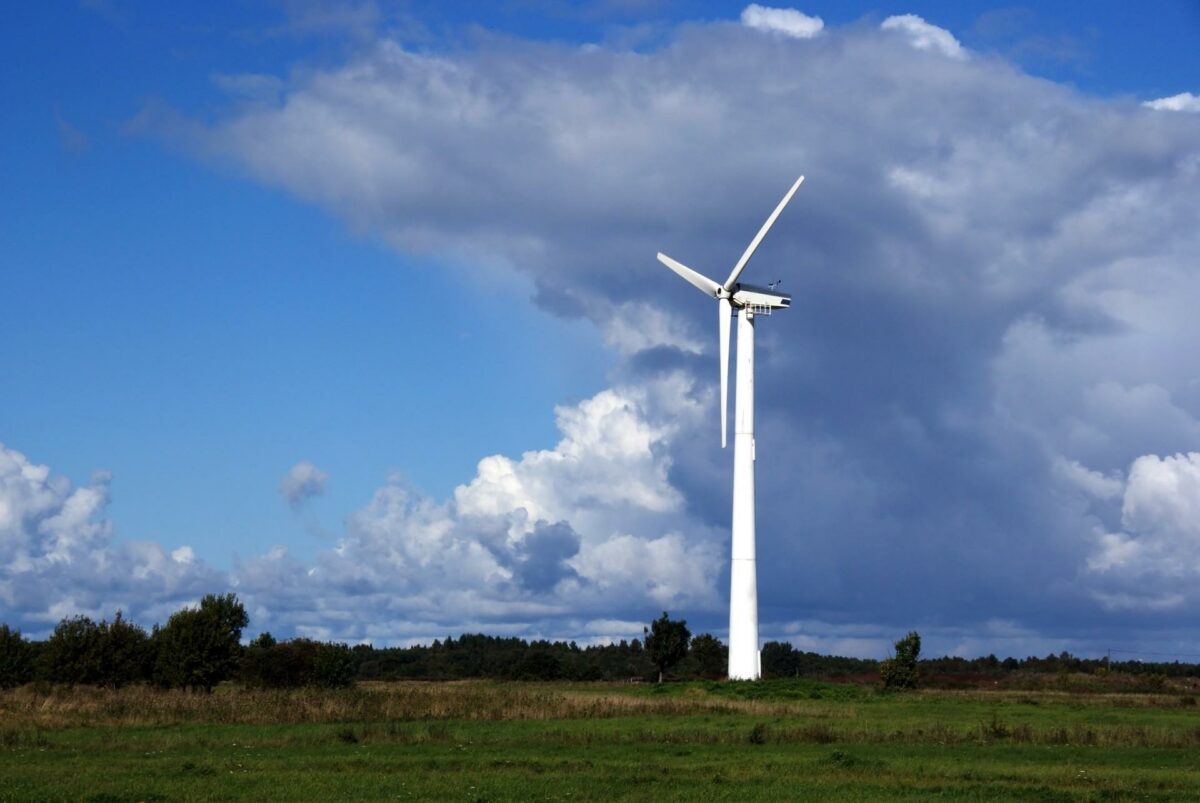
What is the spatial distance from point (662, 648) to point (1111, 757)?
66.8 meters

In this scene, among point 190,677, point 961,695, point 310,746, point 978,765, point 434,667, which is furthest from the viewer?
point 434,667

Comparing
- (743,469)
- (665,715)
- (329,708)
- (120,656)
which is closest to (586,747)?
(665,715)

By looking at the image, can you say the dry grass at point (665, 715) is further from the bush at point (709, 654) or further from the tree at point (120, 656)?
the bush at point (709, 654)

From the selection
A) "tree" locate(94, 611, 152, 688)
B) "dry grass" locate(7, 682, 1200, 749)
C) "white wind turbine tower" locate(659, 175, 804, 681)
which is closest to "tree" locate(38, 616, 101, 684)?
"tree" locate(94, 611, 152, 688)

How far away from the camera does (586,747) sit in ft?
153

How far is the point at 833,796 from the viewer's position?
33312mm

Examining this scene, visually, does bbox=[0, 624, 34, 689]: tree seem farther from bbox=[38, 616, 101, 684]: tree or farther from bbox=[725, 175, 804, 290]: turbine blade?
bbox=[725, 175, 804, 290]: turbine blade

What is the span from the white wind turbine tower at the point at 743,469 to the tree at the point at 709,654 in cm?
2694

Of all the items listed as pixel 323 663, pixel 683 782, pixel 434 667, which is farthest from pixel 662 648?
pixel 683 782

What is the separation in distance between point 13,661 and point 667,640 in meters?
49.1

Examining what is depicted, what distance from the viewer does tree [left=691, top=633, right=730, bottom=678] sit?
117 meters

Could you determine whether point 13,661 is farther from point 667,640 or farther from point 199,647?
point 667,640

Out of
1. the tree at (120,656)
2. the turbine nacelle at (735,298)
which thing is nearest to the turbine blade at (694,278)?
the turbine nacelle at (735,298)

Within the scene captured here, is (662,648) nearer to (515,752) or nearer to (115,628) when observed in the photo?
(115,628)
